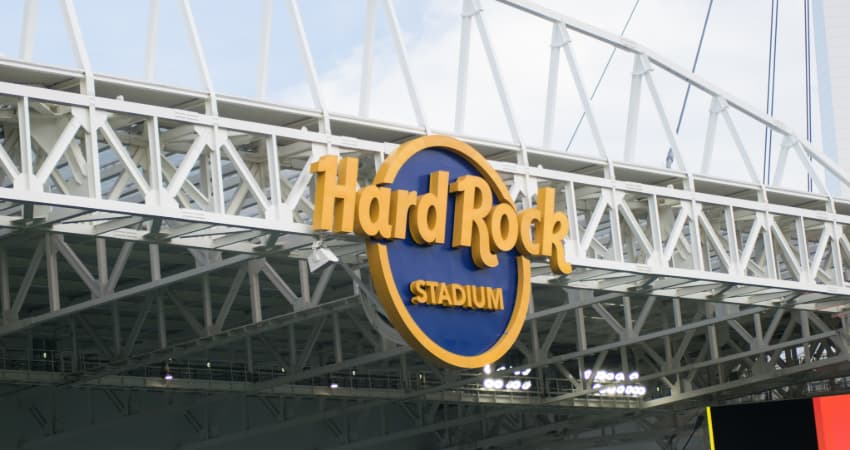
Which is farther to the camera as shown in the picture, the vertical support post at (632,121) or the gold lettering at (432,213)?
the vertical support post at (632,121)

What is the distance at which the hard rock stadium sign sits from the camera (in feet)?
87.9

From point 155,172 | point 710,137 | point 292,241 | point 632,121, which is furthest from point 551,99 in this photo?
point 155,172

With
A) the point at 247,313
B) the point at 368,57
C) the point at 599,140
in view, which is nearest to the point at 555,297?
the point at 247,313

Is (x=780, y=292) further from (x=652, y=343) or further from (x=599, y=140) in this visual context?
(x=652, y=343)

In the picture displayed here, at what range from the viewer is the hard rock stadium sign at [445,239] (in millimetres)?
26797

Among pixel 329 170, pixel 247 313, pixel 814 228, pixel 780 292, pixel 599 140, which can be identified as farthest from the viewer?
pixel 247 313

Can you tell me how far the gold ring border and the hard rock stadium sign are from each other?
0.02m

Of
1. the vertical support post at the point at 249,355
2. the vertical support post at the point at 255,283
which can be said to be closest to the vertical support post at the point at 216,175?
the vertical support post at the point at 255,283

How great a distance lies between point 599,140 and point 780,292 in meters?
7.48

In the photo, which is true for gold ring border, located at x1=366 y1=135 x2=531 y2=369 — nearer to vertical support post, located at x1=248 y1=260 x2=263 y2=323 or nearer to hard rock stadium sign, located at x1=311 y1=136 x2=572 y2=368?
hard rock stadium sign, located at x1=311 y1=136 x2=572 y2=368

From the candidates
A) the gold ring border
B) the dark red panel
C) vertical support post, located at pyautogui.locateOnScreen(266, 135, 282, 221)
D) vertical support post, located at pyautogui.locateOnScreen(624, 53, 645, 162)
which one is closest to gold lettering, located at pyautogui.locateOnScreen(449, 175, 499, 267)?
the gold ring border

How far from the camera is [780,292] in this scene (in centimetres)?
3719

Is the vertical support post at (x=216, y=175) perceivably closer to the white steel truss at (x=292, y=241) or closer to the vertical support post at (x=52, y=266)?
the white steel truss at (x=292, y=241)

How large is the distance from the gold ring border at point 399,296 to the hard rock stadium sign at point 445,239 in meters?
0.02
